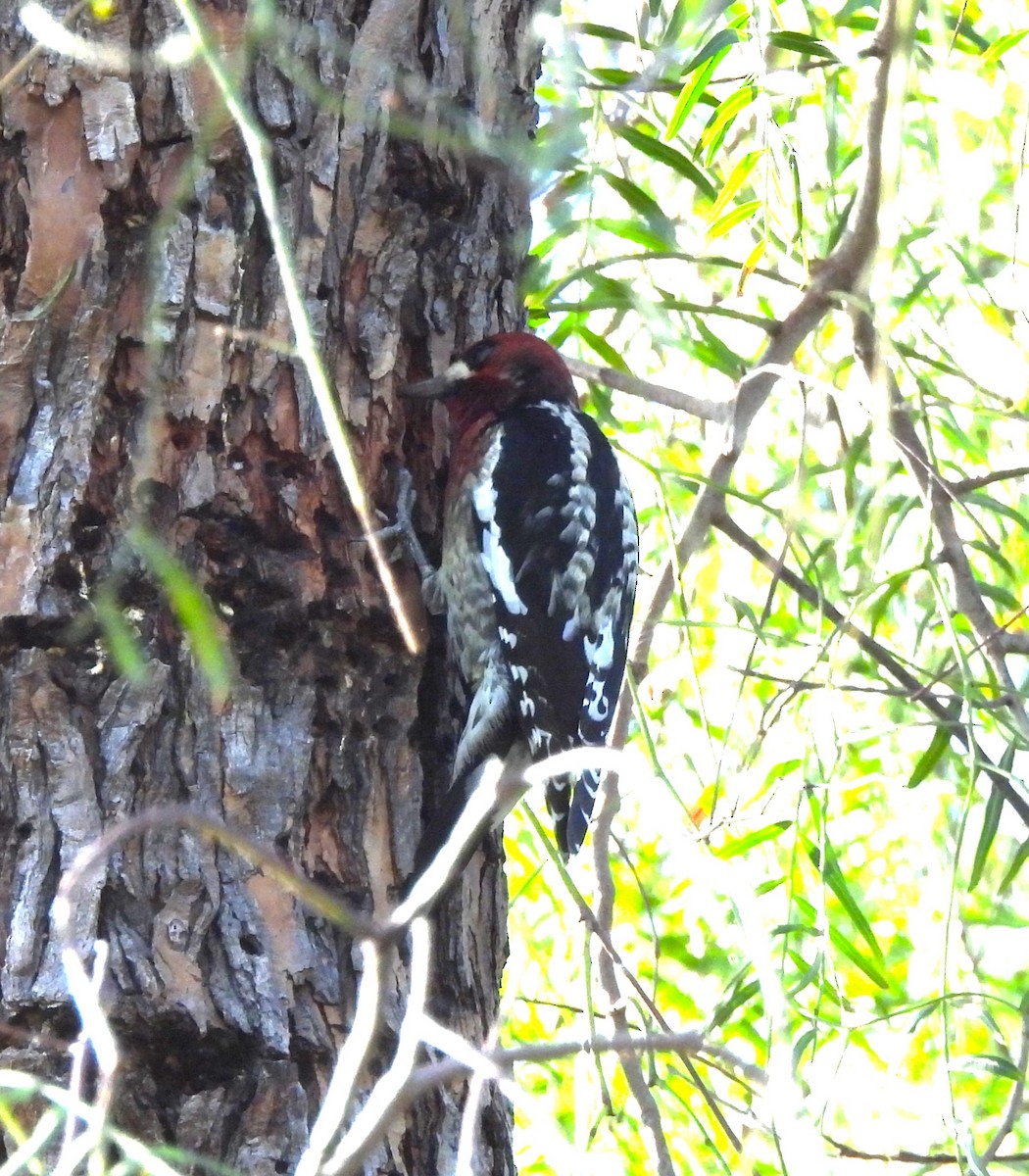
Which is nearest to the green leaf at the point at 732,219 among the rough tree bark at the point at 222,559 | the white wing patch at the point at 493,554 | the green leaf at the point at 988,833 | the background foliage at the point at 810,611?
the background foliage at the point at 810,611

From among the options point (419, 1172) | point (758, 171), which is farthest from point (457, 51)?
point (419, 1172)

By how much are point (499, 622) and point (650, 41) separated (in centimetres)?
101

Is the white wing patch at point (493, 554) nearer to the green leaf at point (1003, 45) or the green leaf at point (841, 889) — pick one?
the green leaf at point (841, 889)

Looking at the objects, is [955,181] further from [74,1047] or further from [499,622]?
[499,622]

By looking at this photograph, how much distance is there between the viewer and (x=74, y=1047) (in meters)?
1.03

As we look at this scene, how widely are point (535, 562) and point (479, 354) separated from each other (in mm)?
520

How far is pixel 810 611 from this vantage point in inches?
110

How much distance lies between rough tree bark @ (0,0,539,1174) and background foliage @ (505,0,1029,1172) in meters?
0.24

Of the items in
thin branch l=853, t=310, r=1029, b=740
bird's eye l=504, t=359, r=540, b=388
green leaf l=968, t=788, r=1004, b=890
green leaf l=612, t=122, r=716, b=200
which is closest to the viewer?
green leaf l=968, t=788, r=1004, b=890

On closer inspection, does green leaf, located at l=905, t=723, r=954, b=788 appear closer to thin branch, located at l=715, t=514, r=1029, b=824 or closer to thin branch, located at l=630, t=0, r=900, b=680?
thin branch, located at l=715, t=514, r=1029, b=824

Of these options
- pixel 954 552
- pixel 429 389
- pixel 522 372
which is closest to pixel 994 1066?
pixel 954 552

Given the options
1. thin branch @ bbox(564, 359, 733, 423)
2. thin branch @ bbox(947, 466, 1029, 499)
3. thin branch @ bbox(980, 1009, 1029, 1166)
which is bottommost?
thin branch @ bbox(980, 1009, 1029, 1166)

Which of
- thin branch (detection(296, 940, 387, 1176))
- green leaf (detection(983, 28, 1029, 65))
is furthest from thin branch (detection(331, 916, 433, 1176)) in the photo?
green leaf (detection(983, 28, 1029, 65))

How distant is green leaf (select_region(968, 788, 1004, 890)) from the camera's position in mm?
2006
